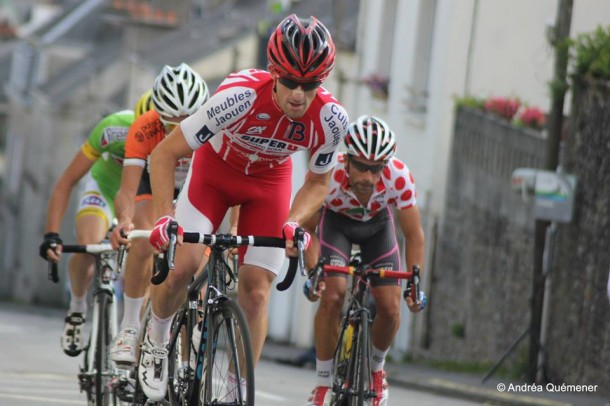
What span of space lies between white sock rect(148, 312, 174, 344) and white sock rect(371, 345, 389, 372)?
4.78 ft

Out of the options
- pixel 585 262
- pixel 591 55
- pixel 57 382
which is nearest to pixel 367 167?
pixel 57 382

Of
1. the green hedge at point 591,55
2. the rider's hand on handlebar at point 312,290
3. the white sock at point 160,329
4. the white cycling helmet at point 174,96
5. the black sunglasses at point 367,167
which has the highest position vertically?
the green hedge at point 591,55

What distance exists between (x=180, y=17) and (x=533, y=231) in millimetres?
32303

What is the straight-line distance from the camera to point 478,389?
51.1 ft

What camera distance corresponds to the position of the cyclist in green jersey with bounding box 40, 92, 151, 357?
1000cm

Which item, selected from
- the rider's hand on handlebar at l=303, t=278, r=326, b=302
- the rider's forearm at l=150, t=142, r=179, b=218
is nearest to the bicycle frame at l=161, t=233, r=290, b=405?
the rider's forearm at l=150, t=142, r=179, b=218

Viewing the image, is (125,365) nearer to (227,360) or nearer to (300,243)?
(227,360)

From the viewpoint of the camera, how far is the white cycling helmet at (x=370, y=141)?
898cm

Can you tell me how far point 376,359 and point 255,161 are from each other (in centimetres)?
186

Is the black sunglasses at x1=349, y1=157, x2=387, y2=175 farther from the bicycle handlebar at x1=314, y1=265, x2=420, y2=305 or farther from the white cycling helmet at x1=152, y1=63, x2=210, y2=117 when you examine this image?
the white cycling helmet at x1=152, y1=63, x2=210, y2=117

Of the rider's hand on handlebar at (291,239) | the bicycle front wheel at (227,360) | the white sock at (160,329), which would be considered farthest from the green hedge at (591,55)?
the bicycle front wheel at (227,360)

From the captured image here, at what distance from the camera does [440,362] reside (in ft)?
68.3

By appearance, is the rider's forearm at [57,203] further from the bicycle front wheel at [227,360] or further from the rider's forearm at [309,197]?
the bicycle front wheel at [227,360]

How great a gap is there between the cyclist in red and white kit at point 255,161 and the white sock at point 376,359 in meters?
1.47
